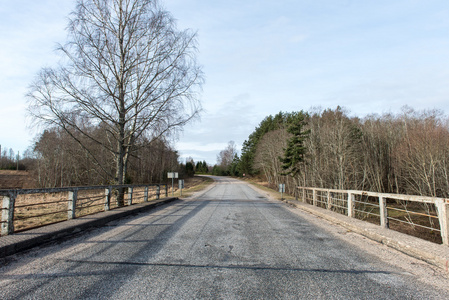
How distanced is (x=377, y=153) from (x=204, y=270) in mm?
32841

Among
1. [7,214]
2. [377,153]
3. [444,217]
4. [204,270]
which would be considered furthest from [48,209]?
[377,153]

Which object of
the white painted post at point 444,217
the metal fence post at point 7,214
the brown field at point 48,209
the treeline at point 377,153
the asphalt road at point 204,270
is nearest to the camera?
the asphalt road at point 204,270

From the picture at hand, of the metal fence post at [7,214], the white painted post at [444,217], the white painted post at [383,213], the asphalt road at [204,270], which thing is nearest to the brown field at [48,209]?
the metal fence post at [7,214]

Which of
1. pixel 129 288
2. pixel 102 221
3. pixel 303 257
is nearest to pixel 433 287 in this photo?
pixel 303 257

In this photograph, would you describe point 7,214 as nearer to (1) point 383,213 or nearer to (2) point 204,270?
(2) point 204,270

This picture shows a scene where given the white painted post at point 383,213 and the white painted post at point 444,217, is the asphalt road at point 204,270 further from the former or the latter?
the white painted post at point 383,213

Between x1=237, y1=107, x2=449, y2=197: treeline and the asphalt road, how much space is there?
20020 millimetres

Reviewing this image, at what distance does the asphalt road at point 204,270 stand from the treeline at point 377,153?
20.0 m

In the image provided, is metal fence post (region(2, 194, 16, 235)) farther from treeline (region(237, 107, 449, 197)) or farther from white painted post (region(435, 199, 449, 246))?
treeline (region(237, 107, 449, 197))

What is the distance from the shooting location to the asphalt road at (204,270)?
10.0ft

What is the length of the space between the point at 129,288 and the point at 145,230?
150 inches

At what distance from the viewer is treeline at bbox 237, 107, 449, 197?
68.0 feet

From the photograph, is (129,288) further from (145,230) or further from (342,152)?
(342,152)

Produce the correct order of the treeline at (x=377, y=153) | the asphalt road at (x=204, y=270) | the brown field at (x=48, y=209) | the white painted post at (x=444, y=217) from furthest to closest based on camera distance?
the treeline at (x=377, y=153), the brown field at (x=48, y=209), the white painted post at (x=444, y=217), the asphalt road at (x=204, y=270)
